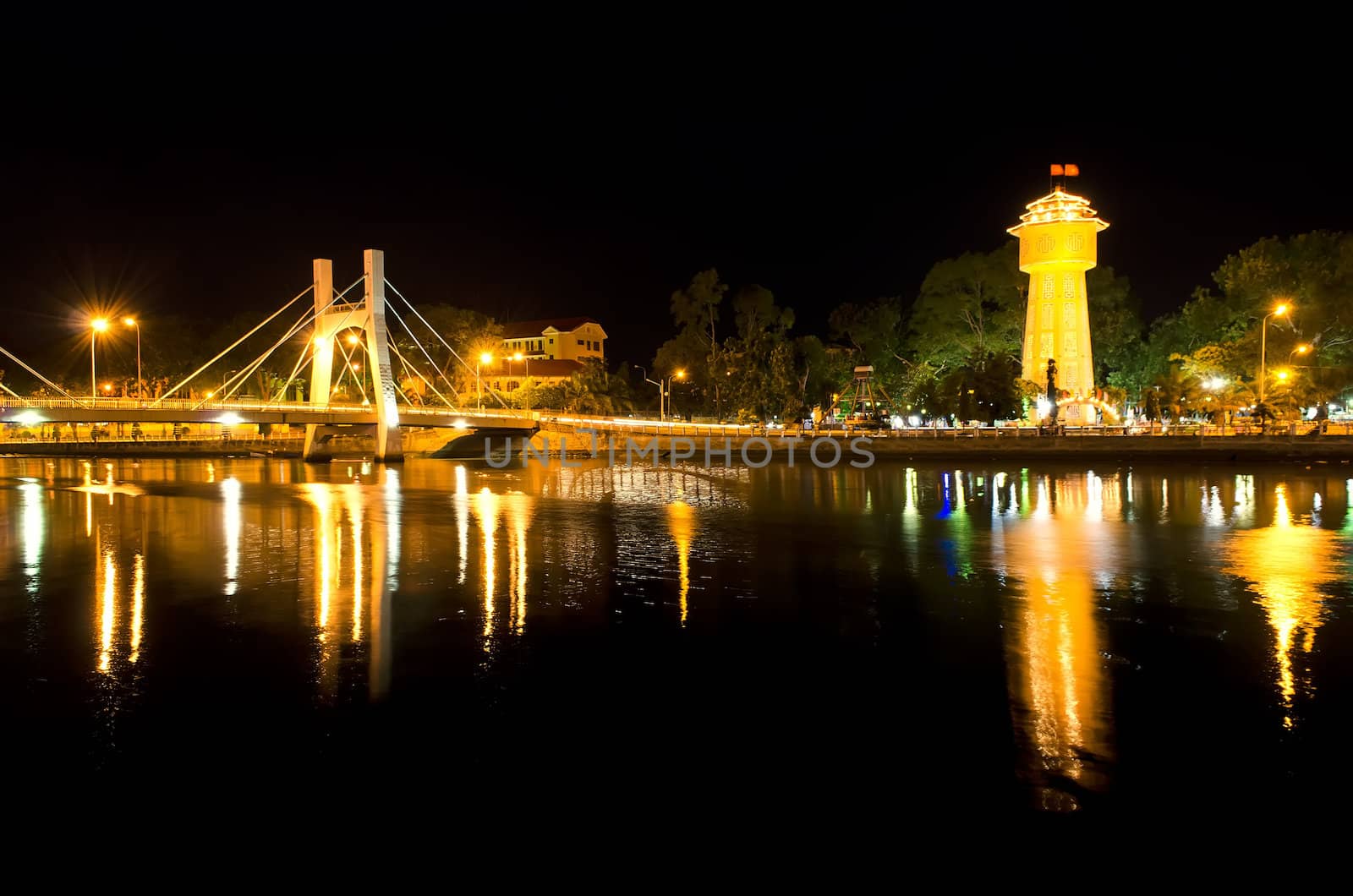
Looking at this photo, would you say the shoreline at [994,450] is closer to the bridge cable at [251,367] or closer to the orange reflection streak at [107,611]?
the bridge cable at [251,367]

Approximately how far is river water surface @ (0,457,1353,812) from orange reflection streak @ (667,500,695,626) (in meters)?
0.13

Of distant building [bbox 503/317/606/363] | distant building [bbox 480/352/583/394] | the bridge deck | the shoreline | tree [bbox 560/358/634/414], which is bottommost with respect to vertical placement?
the shoreline

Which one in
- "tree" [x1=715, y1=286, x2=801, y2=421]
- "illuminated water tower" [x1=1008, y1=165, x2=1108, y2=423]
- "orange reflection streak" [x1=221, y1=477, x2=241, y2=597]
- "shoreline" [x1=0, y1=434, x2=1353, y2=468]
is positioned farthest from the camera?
"tree" [x1=715, y1=286, x2=801, y2=421]

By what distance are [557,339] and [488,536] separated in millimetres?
65115

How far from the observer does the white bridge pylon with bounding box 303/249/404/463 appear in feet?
134

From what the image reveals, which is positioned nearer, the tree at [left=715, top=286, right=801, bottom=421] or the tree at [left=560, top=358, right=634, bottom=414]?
the tree at [left=715, top=286, right=801, bottom=421]

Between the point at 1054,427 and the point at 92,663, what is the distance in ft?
130

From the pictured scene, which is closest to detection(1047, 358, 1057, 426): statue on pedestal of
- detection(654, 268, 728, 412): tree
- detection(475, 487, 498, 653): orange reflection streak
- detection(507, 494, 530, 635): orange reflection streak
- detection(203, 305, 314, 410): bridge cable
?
detection(654, 268, 728, 412): tree

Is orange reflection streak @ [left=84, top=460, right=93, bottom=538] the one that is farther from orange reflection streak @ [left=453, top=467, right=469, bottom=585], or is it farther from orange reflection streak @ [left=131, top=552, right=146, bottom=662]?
→ orange reflection streak @ [left=453, top=467, right=469, bottom=585]

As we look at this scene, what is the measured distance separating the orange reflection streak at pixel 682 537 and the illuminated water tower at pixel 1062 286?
2941 centimetres

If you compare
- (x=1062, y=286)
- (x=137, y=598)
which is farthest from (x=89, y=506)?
(x=1062, y=286)

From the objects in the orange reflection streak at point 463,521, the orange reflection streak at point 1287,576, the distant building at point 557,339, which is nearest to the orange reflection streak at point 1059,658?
the orange reflection streak at point 1287,576

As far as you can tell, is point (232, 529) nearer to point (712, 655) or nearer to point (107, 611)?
point (107, 611)

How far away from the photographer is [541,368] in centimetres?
7412
